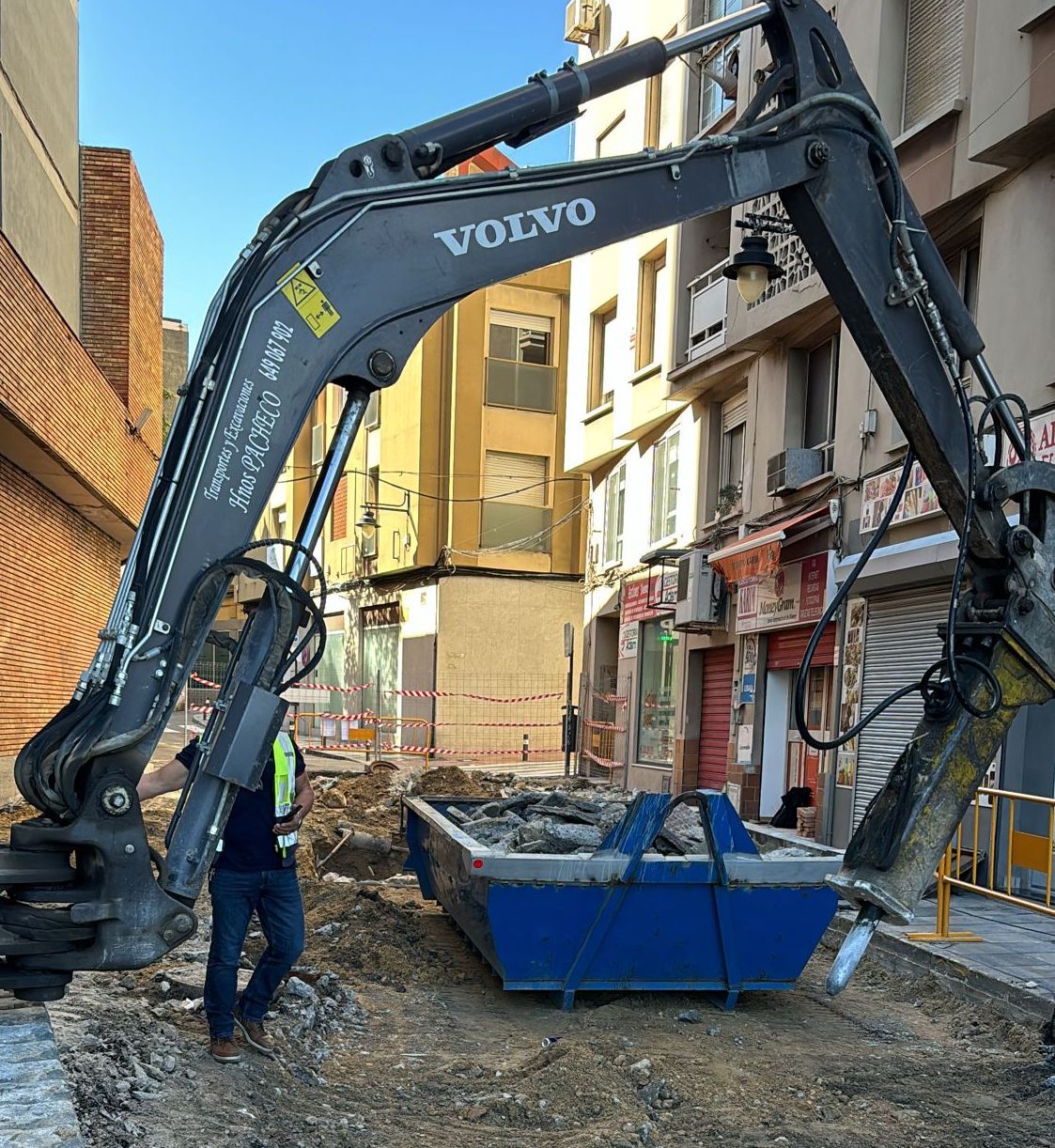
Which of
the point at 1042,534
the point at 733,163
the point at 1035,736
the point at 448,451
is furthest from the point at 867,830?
the point at 448,451

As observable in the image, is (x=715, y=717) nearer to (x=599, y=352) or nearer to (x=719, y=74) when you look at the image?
(x=599, y=352)

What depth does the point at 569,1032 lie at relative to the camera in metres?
6.57

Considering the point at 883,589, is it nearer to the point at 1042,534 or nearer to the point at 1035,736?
the point at 1035,736

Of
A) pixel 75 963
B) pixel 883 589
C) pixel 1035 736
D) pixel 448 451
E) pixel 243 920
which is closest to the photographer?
pixel 75 963

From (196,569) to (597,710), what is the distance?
20.6 metres

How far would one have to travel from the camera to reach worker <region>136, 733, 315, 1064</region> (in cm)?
552

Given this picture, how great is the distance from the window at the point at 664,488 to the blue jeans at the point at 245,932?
1476 cm

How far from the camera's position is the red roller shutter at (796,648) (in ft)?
48.5

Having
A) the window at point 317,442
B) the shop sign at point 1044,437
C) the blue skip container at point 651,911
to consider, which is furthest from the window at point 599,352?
the blue skip container at point 651,911

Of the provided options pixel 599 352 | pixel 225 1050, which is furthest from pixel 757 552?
pixel 225 1050

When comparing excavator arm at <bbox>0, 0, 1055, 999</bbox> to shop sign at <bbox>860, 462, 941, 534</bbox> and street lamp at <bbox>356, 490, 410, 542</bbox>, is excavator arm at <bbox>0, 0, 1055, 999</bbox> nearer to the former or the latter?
shop sign at <bbox>860, 462, 941, 534</bbox>

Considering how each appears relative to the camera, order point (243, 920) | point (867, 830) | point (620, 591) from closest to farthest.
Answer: point (867, 830), point (243, 920), point (620, 591)

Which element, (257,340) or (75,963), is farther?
(257,340)

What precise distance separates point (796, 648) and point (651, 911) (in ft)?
29.9
